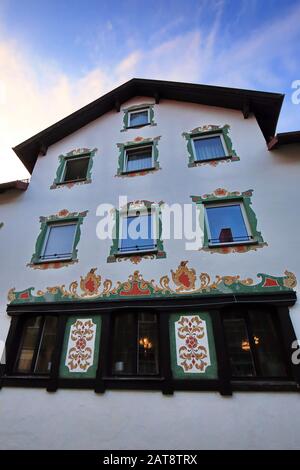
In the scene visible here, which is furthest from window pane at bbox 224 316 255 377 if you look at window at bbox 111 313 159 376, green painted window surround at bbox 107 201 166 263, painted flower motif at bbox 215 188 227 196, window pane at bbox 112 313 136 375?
painted flower motif at bbox 215 188 227 196

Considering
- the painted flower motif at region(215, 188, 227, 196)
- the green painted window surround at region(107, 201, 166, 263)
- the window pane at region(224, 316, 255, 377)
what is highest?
the painted flower motif at region(215, 188, 227, 196)

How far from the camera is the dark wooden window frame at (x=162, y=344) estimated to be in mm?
5270

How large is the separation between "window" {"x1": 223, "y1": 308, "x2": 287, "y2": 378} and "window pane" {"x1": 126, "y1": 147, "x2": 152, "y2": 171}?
5.89 metres

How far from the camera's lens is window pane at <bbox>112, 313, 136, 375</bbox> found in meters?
5.97

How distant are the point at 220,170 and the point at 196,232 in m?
2.44

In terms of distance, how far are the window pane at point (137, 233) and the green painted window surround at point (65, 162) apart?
2563 millimetres

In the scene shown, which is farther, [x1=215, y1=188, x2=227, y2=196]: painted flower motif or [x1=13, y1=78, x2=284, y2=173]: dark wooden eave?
[x1=13, y1=78, x2=284, y2=173]: dark wooden eave

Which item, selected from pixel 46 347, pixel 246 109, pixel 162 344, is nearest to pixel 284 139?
pixel 246 109

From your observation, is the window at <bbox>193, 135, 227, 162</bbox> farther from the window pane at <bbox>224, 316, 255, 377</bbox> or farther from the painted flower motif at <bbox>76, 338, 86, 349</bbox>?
the painted flower motif at <bbox>76, 338, 86, 349</bbox>

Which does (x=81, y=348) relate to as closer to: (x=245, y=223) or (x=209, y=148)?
(x=245, y=223)

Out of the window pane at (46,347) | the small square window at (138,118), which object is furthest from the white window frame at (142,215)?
the small square window at (138,118)

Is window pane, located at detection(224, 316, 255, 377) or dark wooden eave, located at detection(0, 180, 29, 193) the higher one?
dark wooden eave, located at detection(0, 180, 29, 193)

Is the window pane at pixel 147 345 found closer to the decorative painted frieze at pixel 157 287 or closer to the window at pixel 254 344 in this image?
the decorative painted frieze at pixel 157 287
